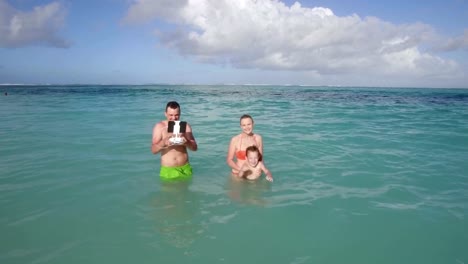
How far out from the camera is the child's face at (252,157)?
578cm

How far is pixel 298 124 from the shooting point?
1367 cm

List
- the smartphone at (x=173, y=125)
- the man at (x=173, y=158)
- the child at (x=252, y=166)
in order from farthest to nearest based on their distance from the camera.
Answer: the child at (x=252, y=166)
the man at (x=173, y=158)
the smartphone at (x=173, y=125)

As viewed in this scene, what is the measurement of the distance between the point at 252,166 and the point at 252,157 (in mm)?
223

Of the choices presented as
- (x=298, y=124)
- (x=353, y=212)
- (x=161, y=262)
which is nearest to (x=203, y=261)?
(x=161, y=262)

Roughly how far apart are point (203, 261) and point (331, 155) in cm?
554

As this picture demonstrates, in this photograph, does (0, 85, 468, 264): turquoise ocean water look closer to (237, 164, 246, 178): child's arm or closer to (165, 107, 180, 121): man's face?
(237, 164, 246, 178): child's arm

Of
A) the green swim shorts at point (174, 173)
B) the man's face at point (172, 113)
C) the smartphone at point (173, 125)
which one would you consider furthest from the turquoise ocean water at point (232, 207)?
the man's face at point (172, 113)

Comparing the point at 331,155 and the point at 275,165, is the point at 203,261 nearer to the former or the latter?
the point at 275,165

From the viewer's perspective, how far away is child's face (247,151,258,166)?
578 centimetres

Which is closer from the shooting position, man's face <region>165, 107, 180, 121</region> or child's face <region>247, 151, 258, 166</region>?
man's face <region>165, 107, 180, 121</region>

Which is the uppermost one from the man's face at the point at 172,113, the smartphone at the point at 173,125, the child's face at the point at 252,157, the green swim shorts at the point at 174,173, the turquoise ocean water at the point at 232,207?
the man's face at the point at 172,113

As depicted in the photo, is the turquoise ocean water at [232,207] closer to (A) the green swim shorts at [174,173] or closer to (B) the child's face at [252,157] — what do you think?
(A) the green swim shorts at [174,173]

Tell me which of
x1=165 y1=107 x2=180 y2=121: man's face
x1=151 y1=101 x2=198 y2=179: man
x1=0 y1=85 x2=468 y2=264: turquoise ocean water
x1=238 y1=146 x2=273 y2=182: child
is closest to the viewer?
x1=0 y1=85 x2=468 y2=264: turquoise ocean water

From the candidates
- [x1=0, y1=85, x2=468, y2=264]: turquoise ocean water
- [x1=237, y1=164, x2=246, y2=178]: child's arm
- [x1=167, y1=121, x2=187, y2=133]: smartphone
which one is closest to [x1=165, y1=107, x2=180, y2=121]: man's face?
[x1=167, y1=121, x2=187, y2=133]: smartphone
